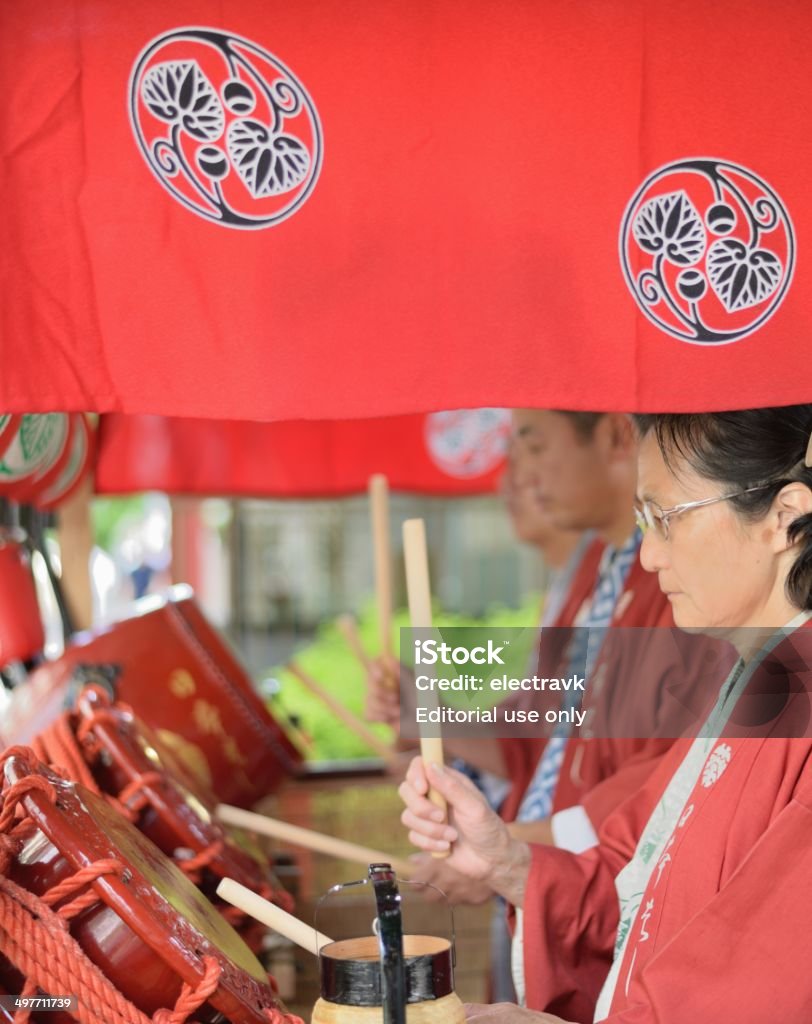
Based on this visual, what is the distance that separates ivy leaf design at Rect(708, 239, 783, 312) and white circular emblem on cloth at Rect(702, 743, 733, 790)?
543 millimetres

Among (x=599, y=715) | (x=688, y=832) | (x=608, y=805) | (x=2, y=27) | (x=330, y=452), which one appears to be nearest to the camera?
(x=2, y=27)

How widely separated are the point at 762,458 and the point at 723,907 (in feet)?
1.78

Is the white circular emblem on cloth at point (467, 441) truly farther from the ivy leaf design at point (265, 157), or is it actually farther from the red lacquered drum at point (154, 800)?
the ivy leaf design at point (265, 157)

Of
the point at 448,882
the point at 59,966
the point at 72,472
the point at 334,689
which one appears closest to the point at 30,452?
the point at 72,472

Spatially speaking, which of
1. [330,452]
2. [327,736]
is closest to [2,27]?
[330,452]

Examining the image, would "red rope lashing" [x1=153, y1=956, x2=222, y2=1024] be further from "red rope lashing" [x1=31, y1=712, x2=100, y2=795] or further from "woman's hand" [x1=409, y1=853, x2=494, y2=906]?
"woman's hand" [x1=409, y1=853, x2=494, y2=906]

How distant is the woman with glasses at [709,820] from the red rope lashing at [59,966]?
0.46m

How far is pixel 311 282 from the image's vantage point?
56.6 inches

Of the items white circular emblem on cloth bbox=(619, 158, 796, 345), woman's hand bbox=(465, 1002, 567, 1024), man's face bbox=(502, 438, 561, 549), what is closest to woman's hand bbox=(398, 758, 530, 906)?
woman's hand bbox=(465, 1002, 567, 1024)

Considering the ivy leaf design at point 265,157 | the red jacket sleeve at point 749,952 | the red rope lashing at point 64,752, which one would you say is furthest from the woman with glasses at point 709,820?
the ivy leaf design at point 265,157

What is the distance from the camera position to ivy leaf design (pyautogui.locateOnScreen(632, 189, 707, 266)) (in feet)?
4.75

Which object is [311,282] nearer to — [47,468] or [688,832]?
[688,832]

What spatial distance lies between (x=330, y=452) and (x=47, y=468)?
1.48m
